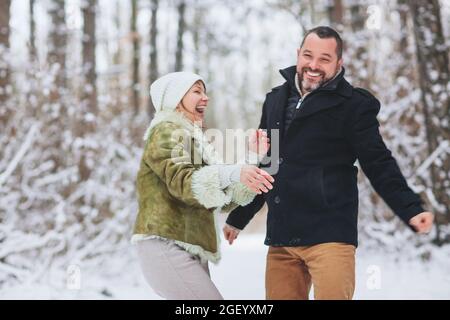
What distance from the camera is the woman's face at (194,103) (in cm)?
330

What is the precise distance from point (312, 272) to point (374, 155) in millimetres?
648

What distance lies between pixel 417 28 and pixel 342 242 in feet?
17.5

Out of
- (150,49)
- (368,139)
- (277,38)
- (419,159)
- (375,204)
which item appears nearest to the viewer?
(368,139)

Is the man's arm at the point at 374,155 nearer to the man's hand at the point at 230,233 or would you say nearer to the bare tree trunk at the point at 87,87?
the man's hand at the point at 230,233

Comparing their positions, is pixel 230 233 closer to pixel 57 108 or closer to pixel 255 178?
pixel 255 178

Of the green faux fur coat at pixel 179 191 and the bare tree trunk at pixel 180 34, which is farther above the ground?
the bare tree trunk at pixel 180 34

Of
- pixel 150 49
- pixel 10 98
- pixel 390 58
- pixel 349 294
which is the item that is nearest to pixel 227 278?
pixel 10 98

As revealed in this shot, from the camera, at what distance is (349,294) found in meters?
3.26

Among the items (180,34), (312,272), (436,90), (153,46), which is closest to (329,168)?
(312,272)

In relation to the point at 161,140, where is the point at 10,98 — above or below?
above

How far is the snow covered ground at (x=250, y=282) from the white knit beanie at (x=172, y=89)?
3.68 m

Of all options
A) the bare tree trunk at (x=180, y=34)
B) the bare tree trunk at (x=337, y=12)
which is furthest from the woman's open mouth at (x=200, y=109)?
the bare tree trunk at (x=180, y=34)

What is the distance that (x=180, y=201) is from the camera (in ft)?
10.4

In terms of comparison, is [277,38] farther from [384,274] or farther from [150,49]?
[384,274]
